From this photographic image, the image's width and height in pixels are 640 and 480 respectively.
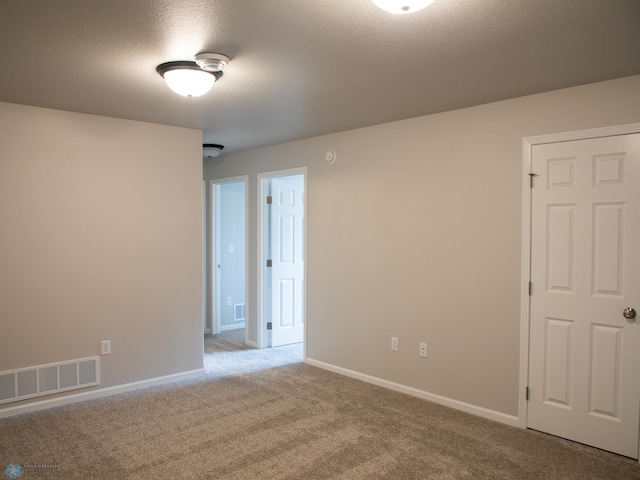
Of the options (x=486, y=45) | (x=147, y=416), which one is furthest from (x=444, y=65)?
(x=147, y=416)

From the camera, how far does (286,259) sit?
5824mm

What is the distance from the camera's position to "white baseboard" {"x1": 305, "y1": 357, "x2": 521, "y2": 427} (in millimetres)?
3469

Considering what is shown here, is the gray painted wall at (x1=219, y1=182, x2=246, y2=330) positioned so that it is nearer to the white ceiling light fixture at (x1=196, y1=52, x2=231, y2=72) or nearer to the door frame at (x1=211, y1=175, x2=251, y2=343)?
the door frame at (x1=211, y1=175, x2=251, y2=343)

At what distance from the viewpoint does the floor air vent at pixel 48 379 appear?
3580mm

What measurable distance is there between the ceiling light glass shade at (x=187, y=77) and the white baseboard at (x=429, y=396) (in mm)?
2925

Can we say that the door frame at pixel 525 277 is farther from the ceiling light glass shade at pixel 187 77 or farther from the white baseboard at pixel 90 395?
the white baseboard at pixel 90 395

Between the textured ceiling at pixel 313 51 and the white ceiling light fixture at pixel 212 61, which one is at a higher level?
the textured ceiling at pixel 313 51

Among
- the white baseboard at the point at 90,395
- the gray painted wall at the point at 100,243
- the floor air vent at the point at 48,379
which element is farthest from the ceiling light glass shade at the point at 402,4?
the white baseboard at the point at 90,395

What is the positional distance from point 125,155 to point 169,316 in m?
1.53

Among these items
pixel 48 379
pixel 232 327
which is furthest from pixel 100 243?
pixel 232 327

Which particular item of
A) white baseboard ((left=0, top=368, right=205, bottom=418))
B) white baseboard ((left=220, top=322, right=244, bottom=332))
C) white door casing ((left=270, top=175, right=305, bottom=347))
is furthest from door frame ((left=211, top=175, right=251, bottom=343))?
white baseboard ((left=0, top=368, right=205, bottom=418))

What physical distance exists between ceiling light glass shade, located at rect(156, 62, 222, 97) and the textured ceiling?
67 mm

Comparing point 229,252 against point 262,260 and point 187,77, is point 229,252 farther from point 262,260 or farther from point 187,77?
point 187,77

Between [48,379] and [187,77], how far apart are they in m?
2.68
